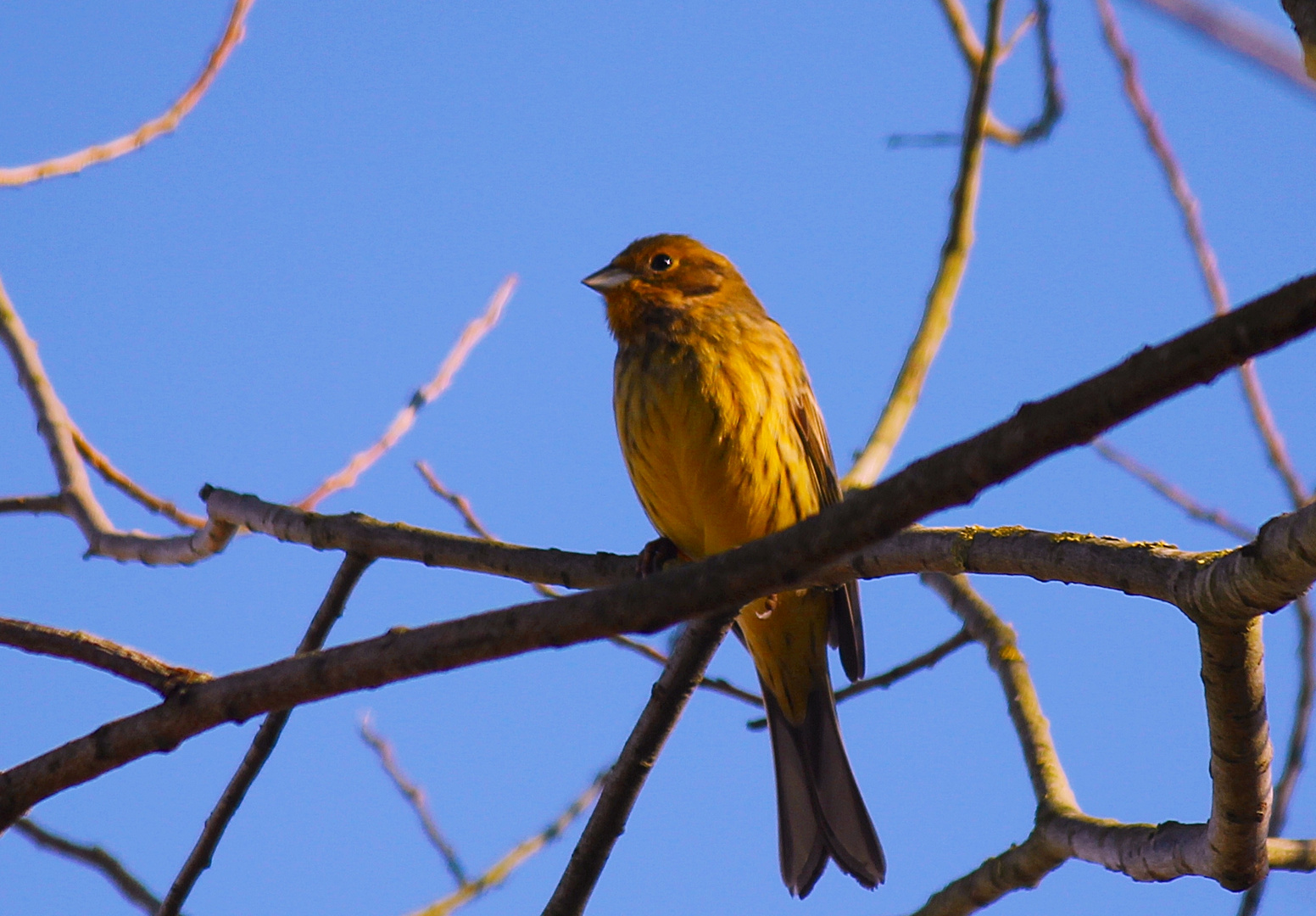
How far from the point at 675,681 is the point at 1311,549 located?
1.45 m

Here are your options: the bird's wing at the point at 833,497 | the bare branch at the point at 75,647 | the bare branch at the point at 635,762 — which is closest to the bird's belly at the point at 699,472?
the bird's wing at the point at 833,497

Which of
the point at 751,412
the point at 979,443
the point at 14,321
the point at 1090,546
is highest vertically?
the point at 14,321

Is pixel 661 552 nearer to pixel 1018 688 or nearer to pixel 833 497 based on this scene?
pixel 833 497

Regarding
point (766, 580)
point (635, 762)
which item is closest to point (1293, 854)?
point (635, 762)

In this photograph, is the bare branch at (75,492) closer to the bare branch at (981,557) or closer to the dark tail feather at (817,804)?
the bare branch at (981,557)

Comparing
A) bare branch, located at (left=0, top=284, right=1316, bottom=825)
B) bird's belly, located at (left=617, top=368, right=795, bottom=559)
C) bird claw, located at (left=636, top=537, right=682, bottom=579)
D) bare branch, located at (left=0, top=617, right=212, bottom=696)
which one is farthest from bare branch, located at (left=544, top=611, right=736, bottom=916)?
bird's belly, located at (left=617, top=368, right=795, bottom=559)

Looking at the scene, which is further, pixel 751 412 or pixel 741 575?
pixel 751 412

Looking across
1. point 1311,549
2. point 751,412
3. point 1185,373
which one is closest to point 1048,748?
point 751,412

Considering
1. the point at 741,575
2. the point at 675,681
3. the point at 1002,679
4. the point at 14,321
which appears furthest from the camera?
the point at 14,321

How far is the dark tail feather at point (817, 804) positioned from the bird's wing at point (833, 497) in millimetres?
180

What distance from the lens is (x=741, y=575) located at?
6.26ft

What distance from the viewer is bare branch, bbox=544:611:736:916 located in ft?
8.95

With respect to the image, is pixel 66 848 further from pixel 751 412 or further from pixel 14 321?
pixel 751 412

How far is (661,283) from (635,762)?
115 inches
